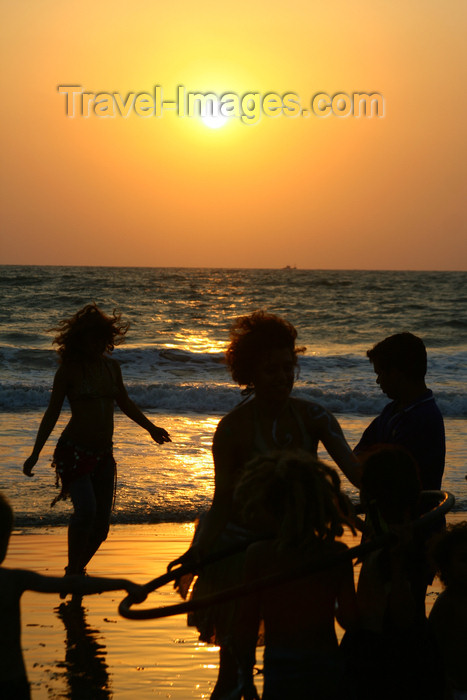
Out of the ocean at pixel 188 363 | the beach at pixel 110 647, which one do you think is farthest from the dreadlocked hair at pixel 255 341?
the ocean at pixel 188 363

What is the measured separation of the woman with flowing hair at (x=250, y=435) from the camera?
12.3ft

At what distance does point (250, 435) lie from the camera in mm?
3846

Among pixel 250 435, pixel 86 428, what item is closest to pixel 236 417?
pixel 250 435

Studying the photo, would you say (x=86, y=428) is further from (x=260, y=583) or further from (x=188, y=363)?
(x=188, y=363)

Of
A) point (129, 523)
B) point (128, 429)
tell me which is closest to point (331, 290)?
point (128, 429)

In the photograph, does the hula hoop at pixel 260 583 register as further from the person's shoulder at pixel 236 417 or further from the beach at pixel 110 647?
the beach at pixel 110 647

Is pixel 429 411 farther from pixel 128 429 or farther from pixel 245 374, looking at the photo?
pixel 128 429

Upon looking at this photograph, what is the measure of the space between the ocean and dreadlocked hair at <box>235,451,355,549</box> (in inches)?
240

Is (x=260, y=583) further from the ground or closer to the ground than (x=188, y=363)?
further from the ground

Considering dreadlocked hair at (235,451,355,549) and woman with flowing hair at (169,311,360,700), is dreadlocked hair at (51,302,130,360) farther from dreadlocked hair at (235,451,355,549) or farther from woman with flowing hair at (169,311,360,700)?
dreadlocked hair at (235,451,355,549)

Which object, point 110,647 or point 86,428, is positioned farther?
point 86,428

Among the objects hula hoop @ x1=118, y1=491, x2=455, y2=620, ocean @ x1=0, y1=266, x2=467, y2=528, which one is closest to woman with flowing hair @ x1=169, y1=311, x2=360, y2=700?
hula hoop @ x1=118, y1=491, x2=455, y2=620

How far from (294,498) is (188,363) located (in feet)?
81.5

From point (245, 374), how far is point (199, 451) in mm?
9370
